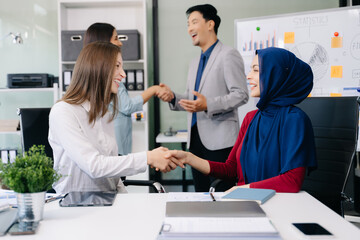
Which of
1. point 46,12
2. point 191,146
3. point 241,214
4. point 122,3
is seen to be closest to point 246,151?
point 241,214

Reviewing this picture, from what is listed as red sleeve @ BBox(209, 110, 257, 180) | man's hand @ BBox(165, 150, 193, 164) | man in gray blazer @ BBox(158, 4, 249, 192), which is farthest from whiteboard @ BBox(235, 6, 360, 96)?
man's hand @ BBox(165, 150, 193, 164)

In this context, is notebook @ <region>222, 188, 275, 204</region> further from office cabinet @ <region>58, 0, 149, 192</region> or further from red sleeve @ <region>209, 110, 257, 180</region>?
office cabinet @ <region>58, 0, 149, 192</region>

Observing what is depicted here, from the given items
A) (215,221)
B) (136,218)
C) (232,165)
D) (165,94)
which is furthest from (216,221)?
(165,94)

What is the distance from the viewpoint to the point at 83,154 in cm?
152

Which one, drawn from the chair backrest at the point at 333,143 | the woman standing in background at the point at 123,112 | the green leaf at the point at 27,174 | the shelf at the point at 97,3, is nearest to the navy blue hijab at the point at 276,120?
the chair backrest at the point at 333,143

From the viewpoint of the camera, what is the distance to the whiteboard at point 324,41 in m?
3.22

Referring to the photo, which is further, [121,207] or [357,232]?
[121,207]

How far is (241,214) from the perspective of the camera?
1056 millimetres

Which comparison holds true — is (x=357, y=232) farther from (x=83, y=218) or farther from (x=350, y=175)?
(x=350, y=175)

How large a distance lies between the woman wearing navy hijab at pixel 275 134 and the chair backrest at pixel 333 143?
0.23 m

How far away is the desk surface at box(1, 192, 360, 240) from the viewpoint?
974mm

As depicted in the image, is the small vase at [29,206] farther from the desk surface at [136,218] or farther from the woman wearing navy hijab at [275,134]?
the woman wearing navy hijab at [275,134]

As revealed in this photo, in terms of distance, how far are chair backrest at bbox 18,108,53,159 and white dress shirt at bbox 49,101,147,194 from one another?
0.44 meters

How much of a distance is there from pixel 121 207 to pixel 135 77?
8.33ft
